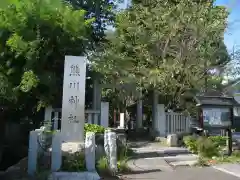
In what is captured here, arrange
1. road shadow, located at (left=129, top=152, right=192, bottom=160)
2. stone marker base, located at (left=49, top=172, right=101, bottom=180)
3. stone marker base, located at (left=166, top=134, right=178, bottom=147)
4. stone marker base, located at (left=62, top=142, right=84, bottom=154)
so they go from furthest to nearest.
→ stone marker base, located at (left=166, top=134, right=178, bottom=147)
road shadow, located at (left=129, top=152, right=192, bottom=160)
stone marker base, located at (left=62, top=142, right=84, bottom=154)
stone marker base, located at (left=49, top=172, right=101, bottom=180)

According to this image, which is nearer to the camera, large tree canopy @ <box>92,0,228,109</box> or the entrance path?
the entrance path


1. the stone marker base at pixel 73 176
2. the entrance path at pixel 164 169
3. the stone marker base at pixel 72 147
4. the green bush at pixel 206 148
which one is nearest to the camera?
the stone marker base at pixel 73 176

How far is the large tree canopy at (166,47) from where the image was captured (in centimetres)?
1495

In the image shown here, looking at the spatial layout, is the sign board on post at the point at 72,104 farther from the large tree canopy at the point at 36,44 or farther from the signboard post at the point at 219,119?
the signboard post at the point at 219,119

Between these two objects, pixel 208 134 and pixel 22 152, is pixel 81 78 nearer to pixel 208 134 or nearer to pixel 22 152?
pixel 208 134

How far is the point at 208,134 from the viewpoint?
38.3ft

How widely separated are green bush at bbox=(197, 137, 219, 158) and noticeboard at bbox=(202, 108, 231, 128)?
3.04 ft

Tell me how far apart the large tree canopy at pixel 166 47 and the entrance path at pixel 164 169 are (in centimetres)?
452

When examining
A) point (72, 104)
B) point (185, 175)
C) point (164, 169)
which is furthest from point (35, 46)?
point (185, 175)

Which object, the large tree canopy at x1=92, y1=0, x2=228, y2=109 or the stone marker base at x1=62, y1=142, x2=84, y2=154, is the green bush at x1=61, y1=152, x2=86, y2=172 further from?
the large tree canopy at x1=92, y1=0, x2=228, y2=109

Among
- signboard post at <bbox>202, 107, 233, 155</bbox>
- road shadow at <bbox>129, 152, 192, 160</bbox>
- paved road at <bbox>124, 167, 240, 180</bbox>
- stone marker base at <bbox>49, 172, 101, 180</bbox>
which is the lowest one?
paved road at <bbox>124, 167, 240, 180</bbox>

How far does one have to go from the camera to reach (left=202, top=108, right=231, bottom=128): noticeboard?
11.5 meters

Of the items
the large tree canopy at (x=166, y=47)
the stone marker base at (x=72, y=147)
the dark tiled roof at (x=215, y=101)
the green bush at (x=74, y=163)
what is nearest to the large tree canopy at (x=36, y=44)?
the stone marker base at (x=72, y=147)

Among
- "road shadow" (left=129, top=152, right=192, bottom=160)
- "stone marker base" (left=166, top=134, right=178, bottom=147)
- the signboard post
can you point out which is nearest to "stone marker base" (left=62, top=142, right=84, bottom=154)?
"road shadow" (left=129, top=152, right=192, bottom=160)
